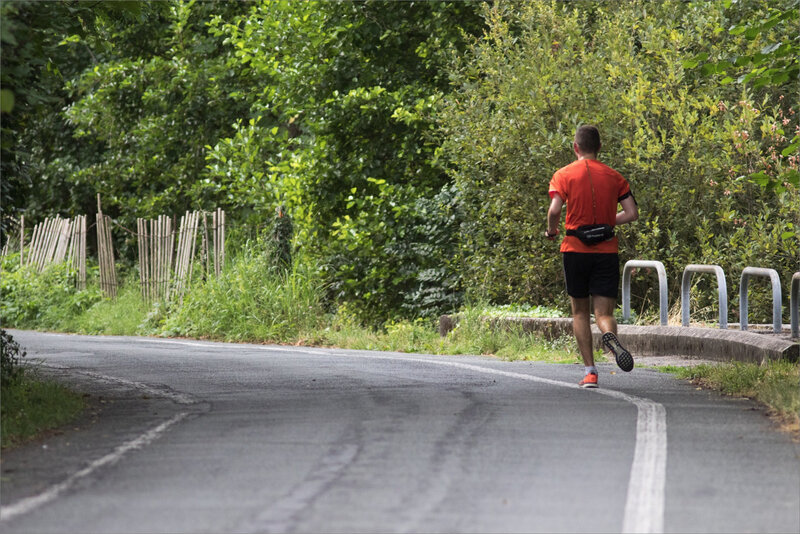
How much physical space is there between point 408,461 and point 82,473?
1.62 m

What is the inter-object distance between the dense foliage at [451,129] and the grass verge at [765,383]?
1840mm

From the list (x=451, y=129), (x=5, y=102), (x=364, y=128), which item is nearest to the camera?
(x=5, y=102)

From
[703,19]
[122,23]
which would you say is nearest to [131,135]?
[703,19]

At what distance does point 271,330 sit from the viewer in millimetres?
17875

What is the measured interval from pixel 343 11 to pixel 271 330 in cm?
615

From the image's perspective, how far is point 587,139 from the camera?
386 inches

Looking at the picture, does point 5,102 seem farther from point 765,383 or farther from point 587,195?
point 765,383

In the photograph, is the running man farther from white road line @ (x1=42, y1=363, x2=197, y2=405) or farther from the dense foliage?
white road line @ (x1=42, y1=363, x2=197, y2=405)

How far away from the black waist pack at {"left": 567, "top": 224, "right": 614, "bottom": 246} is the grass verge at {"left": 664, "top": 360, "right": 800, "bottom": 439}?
1.46m

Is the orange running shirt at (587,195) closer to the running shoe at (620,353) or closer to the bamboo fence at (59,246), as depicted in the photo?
the running shoe at (620,353)

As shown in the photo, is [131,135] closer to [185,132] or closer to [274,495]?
[185,132]

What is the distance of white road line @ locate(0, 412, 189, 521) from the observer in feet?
17.2

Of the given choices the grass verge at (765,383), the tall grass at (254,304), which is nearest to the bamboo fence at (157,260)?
the tall grass at (254,304)

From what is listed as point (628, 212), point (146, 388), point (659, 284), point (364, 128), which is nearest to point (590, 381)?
point (628, 212)
